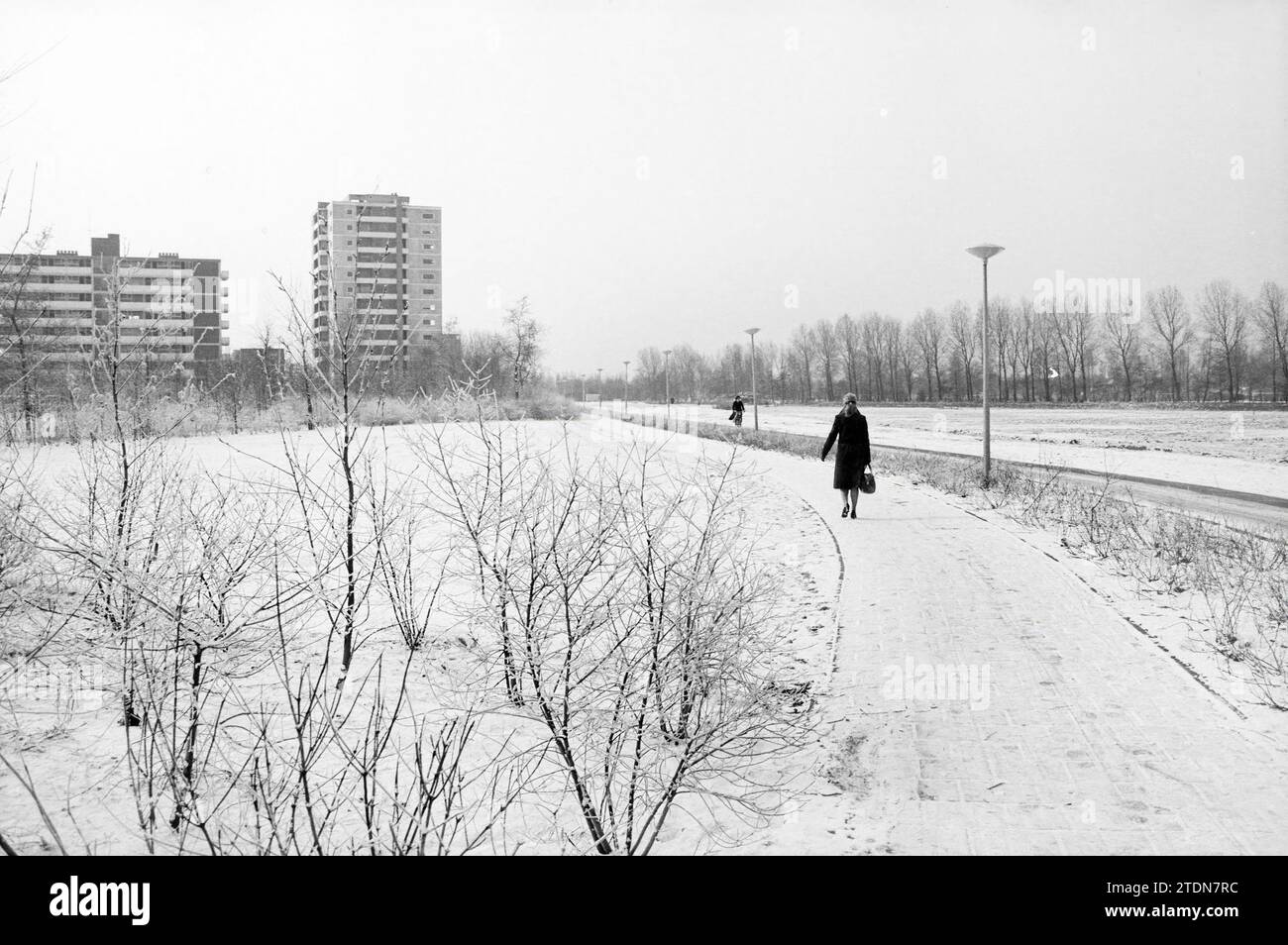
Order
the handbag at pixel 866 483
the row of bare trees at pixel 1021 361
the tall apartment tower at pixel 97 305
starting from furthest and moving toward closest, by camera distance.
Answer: the row of bare trees at pixel 1021 361, the handbag at pixel 866 483, the tall apartment tower at pixel 97 305

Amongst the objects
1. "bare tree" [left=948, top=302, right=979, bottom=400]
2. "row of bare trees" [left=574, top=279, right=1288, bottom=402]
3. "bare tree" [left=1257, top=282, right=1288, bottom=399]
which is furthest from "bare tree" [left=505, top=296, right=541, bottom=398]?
"bare tree" [left=948, top=302, right=979, bottom=400]

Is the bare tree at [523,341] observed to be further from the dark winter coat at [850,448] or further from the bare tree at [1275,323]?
the bare tree at [1275,323]

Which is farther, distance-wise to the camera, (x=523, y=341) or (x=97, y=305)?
(x=523, y=341)

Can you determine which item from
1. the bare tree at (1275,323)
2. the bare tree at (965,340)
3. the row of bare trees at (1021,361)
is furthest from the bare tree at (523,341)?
the bare tree at (965,340)

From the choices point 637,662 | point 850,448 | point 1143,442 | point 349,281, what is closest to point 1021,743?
point 637,662

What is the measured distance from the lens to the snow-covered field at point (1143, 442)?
19256 mm

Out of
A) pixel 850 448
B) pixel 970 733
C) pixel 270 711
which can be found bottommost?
pixel 970 733

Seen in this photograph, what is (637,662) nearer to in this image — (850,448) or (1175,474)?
(850,448)

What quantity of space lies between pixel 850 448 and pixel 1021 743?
7.66 meters

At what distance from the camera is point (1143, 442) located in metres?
28.7

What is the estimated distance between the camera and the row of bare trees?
5719 cm

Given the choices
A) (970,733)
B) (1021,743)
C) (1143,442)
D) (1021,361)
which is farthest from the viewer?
(1021,361)

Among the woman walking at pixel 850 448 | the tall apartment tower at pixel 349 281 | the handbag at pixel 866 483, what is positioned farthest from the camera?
the handbag at pixel 866 483

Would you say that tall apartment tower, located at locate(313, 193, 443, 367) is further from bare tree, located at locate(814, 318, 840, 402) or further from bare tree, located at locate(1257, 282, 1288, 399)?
bare tree, located at locate(814, 318, 840, 402)
